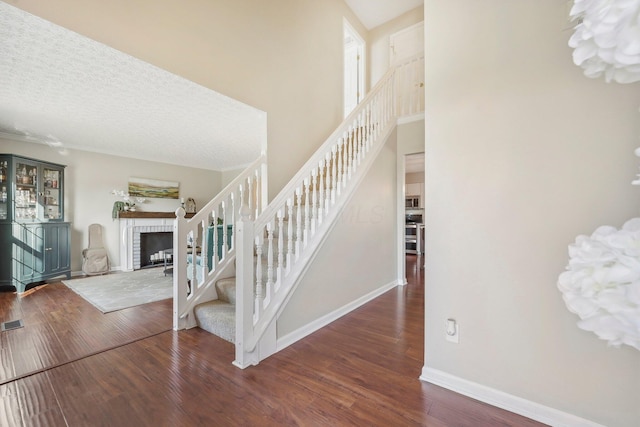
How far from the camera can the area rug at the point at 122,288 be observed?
10.9ft

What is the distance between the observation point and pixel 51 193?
451cm

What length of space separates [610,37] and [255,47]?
3.09 metres

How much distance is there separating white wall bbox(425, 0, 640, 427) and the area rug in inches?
141

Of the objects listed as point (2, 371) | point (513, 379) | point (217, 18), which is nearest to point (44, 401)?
point (2, 371)

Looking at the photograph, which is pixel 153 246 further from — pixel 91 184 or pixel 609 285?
pixel 609 285

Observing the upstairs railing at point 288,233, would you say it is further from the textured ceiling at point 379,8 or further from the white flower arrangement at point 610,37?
the textured ceiling at point 379,8

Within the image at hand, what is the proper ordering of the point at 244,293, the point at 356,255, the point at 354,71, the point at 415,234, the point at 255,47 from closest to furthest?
the point at 244,293 < the point at 255,47 < the point at 356,255 < the point at 354,71 < the point at 415,234

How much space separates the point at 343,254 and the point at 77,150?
18.7ft

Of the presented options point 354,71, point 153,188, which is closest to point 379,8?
point 354,71

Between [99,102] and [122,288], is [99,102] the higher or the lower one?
the higher one

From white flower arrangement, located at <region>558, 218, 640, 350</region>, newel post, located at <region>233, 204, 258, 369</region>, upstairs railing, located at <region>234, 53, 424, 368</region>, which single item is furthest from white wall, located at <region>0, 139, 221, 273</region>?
white flower arrangement, located at <region>558, 218, 640, 350</region>

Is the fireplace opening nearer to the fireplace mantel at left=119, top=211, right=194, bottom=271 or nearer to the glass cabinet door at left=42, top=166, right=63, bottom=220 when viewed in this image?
the fireplace mantel at left=119, top=211, right=194, bottom=271

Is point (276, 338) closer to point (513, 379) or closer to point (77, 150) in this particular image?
point (513, 379)

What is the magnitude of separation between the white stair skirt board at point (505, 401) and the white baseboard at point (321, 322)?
1.03 metres
